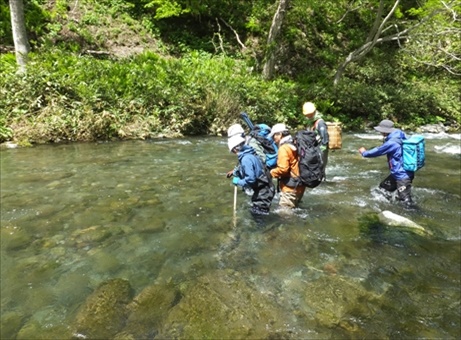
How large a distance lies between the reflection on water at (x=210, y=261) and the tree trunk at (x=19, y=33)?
585cm

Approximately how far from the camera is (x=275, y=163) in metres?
6.44

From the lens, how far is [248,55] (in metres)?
21.5

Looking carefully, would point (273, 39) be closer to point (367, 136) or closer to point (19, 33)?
point (367, 136)

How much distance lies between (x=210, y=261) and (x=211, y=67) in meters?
13.9

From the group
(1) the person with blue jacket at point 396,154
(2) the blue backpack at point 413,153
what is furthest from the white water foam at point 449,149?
(2) the blue backpack at point 413,153

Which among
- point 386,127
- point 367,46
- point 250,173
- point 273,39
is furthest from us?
point 273,39

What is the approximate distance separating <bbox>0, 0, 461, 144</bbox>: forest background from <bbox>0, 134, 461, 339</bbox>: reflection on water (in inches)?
160

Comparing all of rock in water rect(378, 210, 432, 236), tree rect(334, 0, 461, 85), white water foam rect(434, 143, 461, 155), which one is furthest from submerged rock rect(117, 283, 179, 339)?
tree rect(334, 0, 461, 85)

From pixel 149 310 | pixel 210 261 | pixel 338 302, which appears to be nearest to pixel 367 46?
pixel 210 261

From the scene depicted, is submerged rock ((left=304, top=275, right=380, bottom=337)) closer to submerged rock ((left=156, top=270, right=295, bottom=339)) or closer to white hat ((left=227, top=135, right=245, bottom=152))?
submerged rock ((left=156, top=270, right=295, bottom=339))

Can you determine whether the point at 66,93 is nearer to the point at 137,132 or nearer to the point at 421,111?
the point at 137,132

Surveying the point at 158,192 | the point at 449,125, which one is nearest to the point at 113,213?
the point at 158,192

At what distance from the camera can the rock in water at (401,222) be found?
598cm

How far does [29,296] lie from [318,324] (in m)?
3.00
